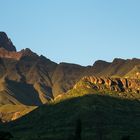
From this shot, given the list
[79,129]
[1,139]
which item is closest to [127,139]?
[79,129]

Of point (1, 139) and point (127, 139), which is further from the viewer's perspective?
point (127, 139)

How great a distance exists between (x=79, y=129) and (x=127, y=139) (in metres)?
16.2

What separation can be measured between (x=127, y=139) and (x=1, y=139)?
56.5m

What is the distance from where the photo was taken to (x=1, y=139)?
101m

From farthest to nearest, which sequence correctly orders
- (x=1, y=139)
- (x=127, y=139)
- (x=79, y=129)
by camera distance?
(x=79, y=129)
(x=127, y=139)
(x=1, y=139)

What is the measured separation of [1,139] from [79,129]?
198 ft

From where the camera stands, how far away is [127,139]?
149 meters

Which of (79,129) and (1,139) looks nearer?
(1,139)

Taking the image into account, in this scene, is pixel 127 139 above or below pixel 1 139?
below

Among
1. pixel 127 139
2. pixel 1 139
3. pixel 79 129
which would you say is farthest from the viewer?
pixel 79 129

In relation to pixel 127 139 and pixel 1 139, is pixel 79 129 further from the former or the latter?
pixel 1 139

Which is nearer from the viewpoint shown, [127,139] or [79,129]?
[127,139]
